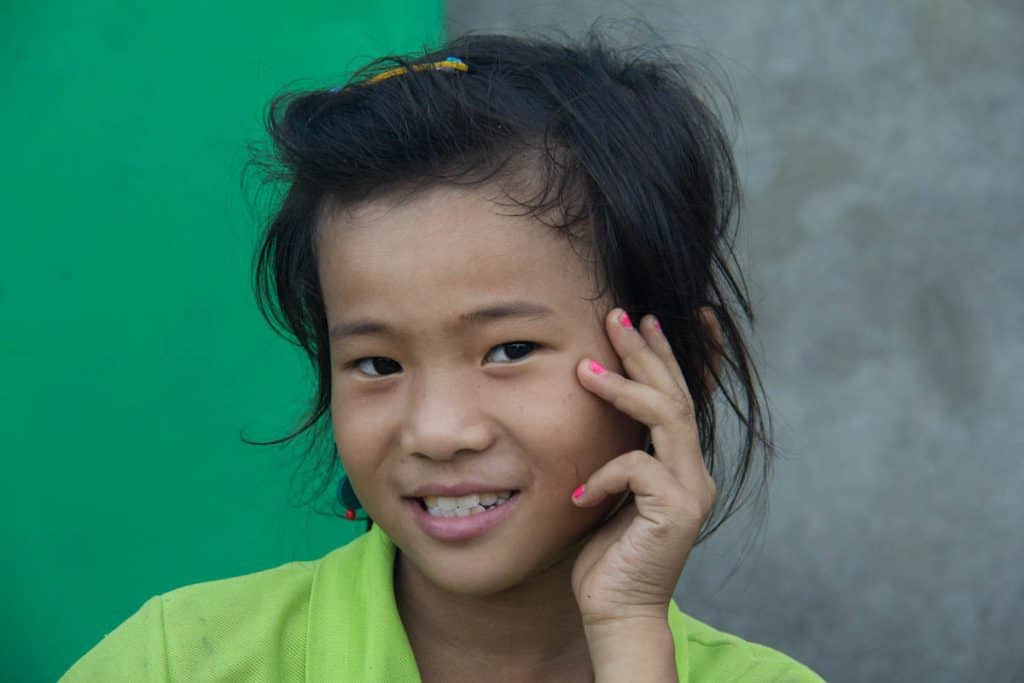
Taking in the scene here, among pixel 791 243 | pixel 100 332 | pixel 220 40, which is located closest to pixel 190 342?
pixel 100 332

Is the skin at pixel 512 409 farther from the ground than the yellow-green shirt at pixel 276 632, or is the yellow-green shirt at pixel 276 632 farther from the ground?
the skin at pixel 512 409

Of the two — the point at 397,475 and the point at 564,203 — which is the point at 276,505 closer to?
the point at 397,475

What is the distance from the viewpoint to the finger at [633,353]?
2.12 metres

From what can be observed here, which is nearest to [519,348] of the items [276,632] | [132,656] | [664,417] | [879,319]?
[664,417]

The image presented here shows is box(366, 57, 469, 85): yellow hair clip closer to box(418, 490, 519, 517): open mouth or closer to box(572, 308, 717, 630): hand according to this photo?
box(572, 308, 717, 630): hand

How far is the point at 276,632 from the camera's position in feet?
7.18

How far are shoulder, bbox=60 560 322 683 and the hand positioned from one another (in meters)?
0.45

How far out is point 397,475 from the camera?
81.5 inches

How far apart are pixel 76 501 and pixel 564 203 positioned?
1.32 m

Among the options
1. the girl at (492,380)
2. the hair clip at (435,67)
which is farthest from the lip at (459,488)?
the hair clip at (435,67)

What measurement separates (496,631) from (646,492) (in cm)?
36

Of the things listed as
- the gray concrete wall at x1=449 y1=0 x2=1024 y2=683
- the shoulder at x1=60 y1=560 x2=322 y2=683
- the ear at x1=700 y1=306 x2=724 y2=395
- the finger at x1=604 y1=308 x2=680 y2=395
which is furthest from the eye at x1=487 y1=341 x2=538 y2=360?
the gray concrete wall at x1=449 y1=0 x2=1024 y2=683

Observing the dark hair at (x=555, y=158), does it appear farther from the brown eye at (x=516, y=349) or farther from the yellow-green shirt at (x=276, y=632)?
the yellow-green shirt at (x=276, y=632)

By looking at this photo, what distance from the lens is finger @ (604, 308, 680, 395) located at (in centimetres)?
212
